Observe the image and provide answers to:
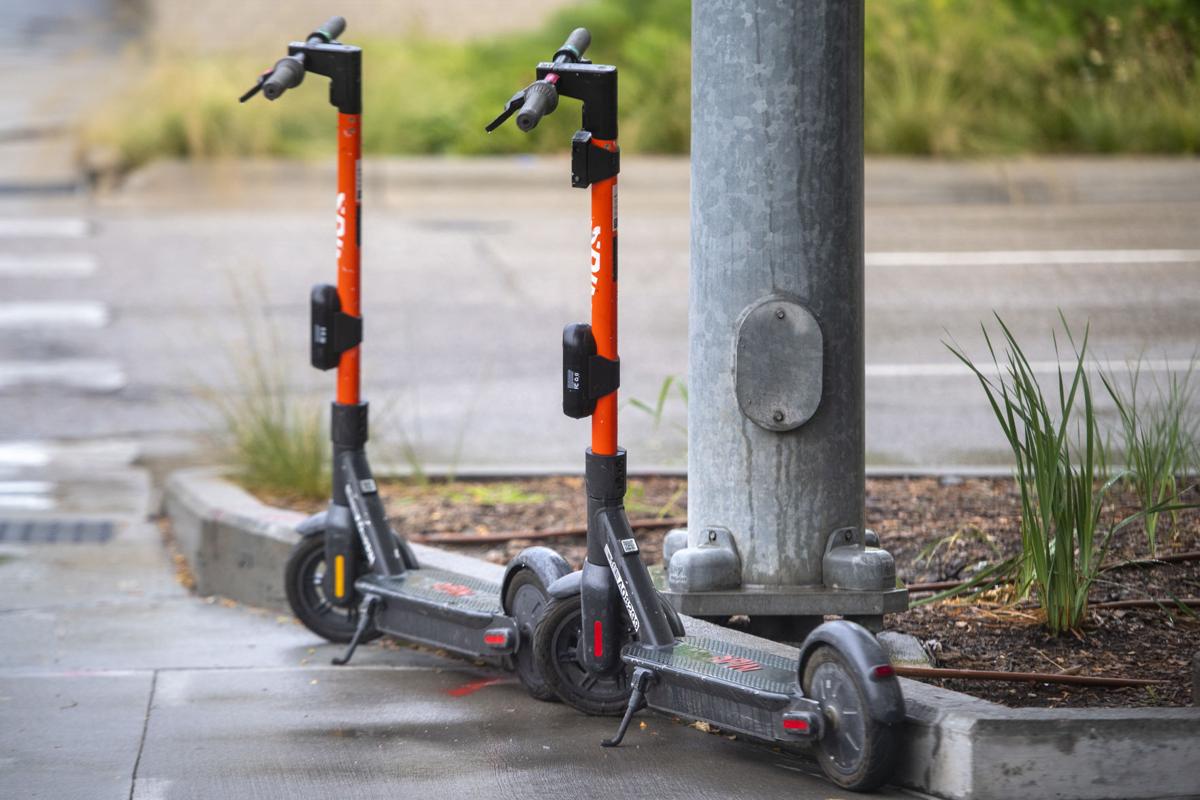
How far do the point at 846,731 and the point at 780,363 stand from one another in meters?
1.14

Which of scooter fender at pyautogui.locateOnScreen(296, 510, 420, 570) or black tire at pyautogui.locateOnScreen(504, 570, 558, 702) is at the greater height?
scooter fender at pyautogui.locateOnScreen(296, 510, 420, 570)

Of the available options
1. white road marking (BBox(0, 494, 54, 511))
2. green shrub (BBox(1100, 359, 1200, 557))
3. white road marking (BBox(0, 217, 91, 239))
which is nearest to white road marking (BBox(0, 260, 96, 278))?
white road marking (BBox(0, 217, 91, 239))

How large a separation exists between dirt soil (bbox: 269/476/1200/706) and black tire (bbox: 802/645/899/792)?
63 cm

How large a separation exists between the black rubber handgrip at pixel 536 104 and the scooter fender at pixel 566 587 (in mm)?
1151

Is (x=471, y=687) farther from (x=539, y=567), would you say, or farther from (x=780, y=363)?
(x=780, y=363)

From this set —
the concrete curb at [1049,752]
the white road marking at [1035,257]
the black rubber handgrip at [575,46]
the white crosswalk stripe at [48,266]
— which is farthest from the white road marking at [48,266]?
the concrete curb at [1049,752]

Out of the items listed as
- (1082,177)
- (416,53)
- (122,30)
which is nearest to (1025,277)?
(1082,177)

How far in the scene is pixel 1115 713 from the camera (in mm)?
3863

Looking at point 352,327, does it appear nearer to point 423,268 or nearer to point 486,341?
point 486,341

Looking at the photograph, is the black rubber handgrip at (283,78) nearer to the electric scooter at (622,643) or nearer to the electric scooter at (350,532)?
the electric scooter at (350,532)

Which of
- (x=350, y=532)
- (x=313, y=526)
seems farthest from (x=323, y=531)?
(x=350, y=532)

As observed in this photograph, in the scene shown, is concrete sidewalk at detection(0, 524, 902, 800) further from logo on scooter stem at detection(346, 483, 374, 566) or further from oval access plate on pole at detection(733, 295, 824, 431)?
oval access plate on pole at detection(733, 295, 824, 431)

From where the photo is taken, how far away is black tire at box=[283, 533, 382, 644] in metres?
5.35

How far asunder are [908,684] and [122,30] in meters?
27.0
